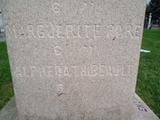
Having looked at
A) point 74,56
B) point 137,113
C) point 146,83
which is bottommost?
point 146,83

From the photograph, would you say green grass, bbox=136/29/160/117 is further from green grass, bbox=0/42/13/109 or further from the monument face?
green grass, bbox=0/42/13/109

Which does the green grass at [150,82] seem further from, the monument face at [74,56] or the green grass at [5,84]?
the green grass at [5,84]

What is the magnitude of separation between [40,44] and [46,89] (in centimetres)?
47

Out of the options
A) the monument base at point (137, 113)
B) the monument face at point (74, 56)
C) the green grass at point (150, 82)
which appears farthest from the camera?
the green grass at point (150, 82)

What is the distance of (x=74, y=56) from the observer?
5.24 ft

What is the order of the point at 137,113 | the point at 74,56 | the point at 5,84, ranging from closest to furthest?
the point at 74,56 → the point at 137,113 → the point at 5,84

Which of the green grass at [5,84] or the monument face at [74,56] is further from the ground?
the monument face at [74,56]

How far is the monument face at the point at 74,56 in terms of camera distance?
145 cm

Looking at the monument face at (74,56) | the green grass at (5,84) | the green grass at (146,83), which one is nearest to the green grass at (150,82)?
the green grass at (146,83)

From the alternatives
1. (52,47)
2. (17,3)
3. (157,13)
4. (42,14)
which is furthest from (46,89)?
(157,13)

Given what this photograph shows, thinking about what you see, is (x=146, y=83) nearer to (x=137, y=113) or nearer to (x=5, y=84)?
(x=137, y=113)

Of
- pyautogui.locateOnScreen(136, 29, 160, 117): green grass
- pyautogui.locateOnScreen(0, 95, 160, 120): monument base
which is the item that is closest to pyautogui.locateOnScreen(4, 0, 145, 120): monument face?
pyautogui.locateOnScreen(0, 95, 160, 120): monument base

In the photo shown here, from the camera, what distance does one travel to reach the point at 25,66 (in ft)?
5.35

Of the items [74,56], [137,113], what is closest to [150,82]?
[137,113]
